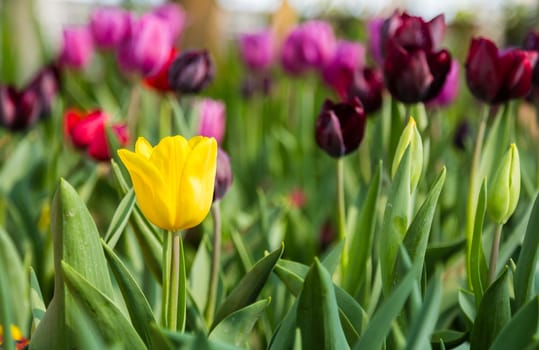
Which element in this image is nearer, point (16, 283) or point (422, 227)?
point (422, 227)

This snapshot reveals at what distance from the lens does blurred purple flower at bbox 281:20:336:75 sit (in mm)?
2227

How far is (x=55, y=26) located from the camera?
7.12m

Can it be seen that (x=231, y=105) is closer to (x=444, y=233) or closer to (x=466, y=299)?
(x=444, y=233)

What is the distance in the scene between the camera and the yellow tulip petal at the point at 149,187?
2.15 feet

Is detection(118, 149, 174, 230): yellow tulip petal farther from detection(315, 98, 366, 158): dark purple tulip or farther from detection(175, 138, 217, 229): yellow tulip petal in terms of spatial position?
detection(315, 98, 366, 158): dark purple tulip

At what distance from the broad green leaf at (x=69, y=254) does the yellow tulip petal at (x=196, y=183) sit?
3.1 inches

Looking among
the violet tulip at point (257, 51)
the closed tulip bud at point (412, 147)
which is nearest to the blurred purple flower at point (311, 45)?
the violet tulip at point (257, 51)

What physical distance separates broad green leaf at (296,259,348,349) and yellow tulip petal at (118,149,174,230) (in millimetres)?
135

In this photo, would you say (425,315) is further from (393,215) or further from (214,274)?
(214,274)

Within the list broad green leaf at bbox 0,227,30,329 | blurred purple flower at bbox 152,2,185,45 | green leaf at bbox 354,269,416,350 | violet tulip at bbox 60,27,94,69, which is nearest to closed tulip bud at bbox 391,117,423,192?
green leaf at bbox 354,269,416,350

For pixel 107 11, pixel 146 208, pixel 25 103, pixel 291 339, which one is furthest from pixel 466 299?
pixel 107 11

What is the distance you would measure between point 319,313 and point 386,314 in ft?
0.33

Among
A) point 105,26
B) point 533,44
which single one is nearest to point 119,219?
point 533,44

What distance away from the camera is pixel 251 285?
2.60ft
